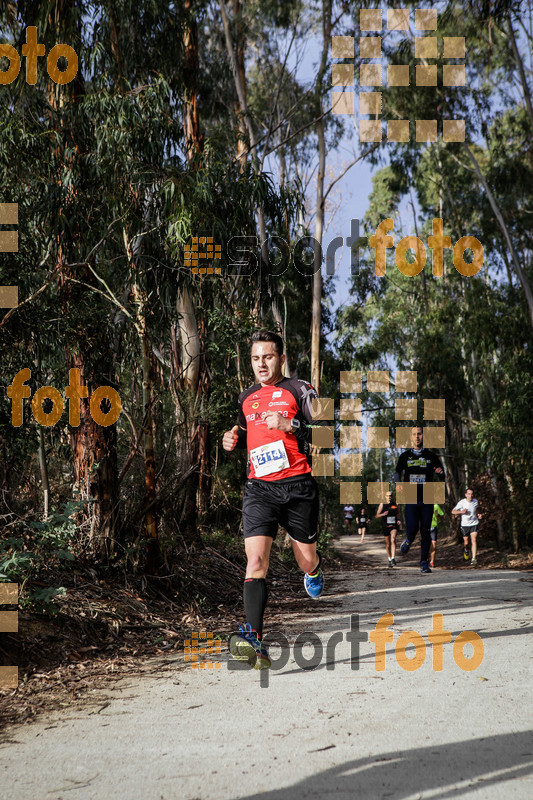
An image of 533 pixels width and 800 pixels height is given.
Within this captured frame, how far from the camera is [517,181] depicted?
62.7ft

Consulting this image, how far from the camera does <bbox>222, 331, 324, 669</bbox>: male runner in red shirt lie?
495 cm

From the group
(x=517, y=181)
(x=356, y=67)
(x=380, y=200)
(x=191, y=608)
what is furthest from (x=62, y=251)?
(x=380, y=200)
